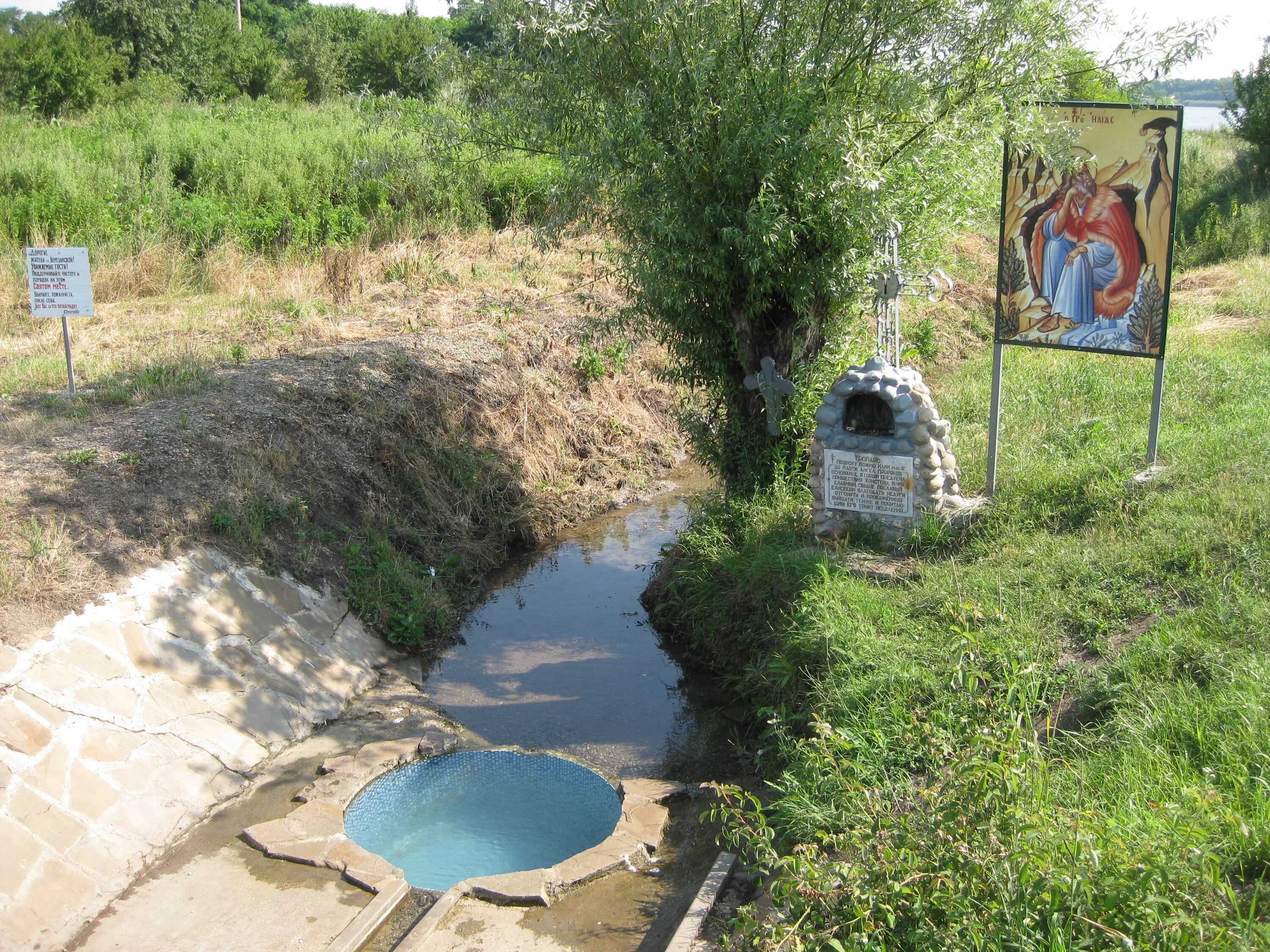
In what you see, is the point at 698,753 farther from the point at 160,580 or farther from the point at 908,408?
the point at 160,580

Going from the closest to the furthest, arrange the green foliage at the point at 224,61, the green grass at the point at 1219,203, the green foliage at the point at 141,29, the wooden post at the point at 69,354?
the wooden post at the point at 69,354
the green grass at the point at 1219,203
the green foliage at the point at 141,29
the green foliage at the point at 224,61

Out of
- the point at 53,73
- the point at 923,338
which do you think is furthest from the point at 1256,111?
the point at 53,73

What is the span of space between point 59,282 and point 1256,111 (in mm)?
22702

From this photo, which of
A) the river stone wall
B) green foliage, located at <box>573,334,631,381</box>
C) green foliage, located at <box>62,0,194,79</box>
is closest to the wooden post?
the river stone wall

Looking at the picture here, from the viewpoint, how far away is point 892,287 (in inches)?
299

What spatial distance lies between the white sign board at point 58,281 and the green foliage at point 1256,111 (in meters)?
22.3

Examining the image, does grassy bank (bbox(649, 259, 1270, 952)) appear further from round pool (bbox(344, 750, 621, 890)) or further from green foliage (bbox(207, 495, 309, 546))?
green foliage (bbox(207, 495, 309, 546))

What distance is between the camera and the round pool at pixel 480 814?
570cm

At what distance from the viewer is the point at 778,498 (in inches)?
337

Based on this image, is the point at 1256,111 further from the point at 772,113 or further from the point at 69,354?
the point at 69,354

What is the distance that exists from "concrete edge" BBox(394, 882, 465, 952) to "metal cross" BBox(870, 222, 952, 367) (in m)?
4.89

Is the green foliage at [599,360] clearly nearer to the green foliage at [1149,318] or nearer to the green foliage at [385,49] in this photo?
the green foliage at [1149,318]

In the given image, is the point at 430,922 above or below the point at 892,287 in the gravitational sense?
below

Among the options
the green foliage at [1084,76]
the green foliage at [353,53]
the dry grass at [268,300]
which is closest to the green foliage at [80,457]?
the dry grass at [268,300]
